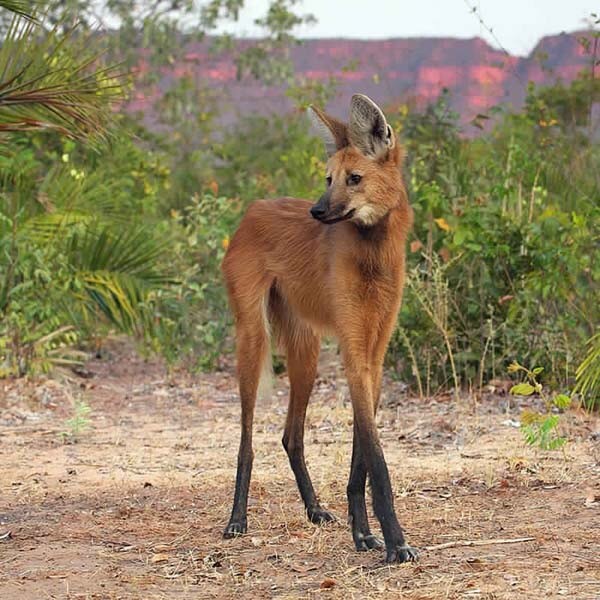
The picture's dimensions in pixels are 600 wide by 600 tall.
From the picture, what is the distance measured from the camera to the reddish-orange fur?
427 cm

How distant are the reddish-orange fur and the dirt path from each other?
25cm

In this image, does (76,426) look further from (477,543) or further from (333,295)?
(477,543)

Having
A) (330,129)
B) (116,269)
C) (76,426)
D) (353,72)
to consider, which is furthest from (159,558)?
(353,72)

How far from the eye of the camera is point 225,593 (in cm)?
401

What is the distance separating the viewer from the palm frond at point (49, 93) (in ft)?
16.9

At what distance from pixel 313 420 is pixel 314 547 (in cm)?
265

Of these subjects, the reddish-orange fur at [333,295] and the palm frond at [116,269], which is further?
the palm frond at [116,269]

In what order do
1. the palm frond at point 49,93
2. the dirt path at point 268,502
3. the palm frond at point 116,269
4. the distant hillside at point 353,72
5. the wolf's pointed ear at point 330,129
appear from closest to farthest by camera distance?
1. the dirt path at point 268,502
2. the wolf's pointed ear at point 330,129
3. the palm frond at point 49,93
4. the palm frond at point 116,269
5. the distant hillside at point 353,72

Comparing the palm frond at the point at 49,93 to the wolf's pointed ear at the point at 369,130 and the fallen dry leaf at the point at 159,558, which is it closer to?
the wolf's pointed ear at the point at 369,130

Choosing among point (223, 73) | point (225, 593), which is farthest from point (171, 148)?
point (225, 593)

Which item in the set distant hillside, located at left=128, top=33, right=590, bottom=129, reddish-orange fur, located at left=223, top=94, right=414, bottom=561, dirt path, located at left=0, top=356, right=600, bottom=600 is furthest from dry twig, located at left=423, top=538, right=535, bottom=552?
distant hillside, located at left=128, top=33, right=590, bottom=129

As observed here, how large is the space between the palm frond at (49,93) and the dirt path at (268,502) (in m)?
1.76

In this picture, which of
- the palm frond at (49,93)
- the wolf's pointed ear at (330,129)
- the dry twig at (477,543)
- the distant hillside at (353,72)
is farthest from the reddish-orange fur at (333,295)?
the distant hillside at (353,72)

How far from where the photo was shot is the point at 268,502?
17.6 ft
